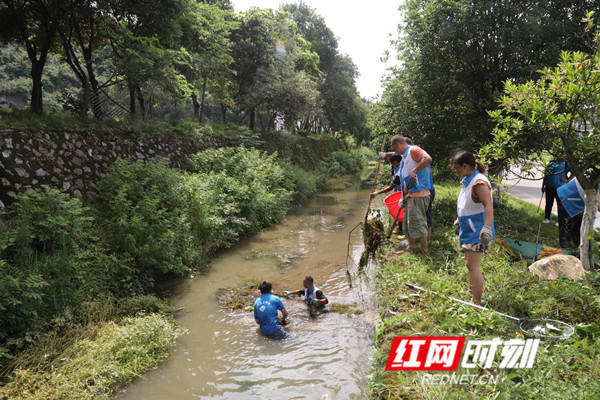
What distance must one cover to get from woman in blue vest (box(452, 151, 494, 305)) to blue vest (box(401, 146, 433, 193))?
2.10 metres

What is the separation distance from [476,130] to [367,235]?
5.47 m

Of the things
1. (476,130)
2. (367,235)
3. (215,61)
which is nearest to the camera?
(367,235)

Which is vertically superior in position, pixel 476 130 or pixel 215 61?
pixel 215 61

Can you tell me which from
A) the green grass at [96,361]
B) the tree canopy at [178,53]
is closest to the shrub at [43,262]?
the green grass at [96,361]

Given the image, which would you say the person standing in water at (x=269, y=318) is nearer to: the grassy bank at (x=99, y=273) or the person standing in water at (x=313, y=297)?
the person standing in water at (x=313, y=297)

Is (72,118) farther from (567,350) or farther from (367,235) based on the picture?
(567,350)

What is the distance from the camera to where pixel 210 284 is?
24.6ft

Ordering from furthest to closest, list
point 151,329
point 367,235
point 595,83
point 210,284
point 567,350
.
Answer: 1. point 210,284
2. point 367,235
3. point 151,329
4. point 595,83
5. point 567,350

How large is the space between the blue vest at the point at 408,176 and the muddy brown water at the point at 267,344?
225 cm

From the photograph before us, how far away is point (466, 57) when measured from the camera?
964 centimetres

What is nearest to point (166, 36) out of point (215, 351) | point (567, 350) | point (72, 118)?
point (72, 118)

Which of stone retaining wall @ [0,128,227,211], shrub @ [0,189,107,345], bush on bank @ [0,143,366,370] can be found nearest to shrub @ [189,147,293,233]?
bush on bank @ [0,143,366,370]

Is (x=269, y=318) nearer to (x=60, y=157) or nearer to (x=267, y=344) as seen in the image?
(x=267, y=344)

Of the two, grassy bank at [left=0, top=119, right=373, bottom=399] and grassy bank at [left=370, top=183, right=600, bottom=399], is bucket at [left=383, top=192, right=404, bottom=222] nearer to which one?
grassy bank at [left=370, top=183, right=600, bottom=399]
